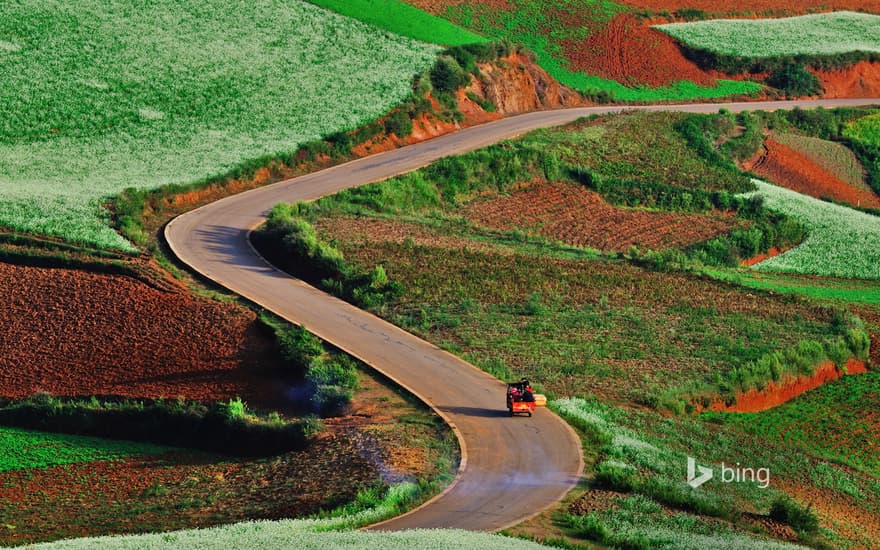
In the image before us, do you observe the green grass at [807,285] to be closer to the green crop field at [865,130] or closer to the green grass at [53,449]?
the green grass at [53,449]

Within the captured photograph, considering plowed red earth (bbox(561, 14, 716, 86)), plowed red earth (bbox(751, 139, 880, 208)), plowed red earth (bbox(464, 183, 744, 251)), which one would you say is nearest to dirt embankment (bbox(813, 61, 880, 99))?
plowed red earth (bbox(561, 14, 716, 86))

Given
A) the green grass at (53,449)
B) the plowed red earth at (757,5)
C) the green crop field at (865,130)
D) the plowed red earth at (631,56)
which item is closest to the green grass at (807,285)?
the green grass at (53,449)

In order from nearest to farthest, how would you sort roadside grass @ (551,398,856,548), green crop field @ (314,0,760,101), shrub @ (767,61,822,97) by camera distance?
roadside grass @ (551,398,856,548)
green crop field @ (314,0,760,101)
shrub @ (767,61,822,97)

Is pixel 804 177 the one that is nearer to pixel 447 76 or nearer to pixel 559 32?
pixel 559 32

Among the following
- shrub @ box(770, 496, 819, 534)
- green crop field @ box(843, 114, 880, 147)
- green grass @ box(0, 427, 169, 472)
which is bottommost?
green grass @ box(0, 427, 169, 472)

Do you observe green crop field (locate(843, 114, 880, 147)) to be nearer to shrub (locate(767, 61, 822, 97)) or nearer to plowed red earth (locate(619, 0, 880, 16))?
shrub (locate(767, 61, 822, 97))

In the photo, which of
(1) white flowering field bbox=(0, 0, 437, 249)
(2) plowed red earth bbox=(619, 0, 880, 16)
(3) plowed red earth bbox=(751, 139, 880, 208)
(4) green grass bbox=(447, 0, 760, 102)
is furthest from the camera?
(2) plowed red earth bbox=(619, 0, 880, 16)

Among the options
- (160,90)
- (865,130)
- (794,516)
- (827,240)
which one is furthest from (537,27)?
(794,516)

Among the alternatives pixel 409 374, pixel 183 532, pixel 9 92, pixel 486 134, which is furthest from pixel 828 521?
pixel 9 92
